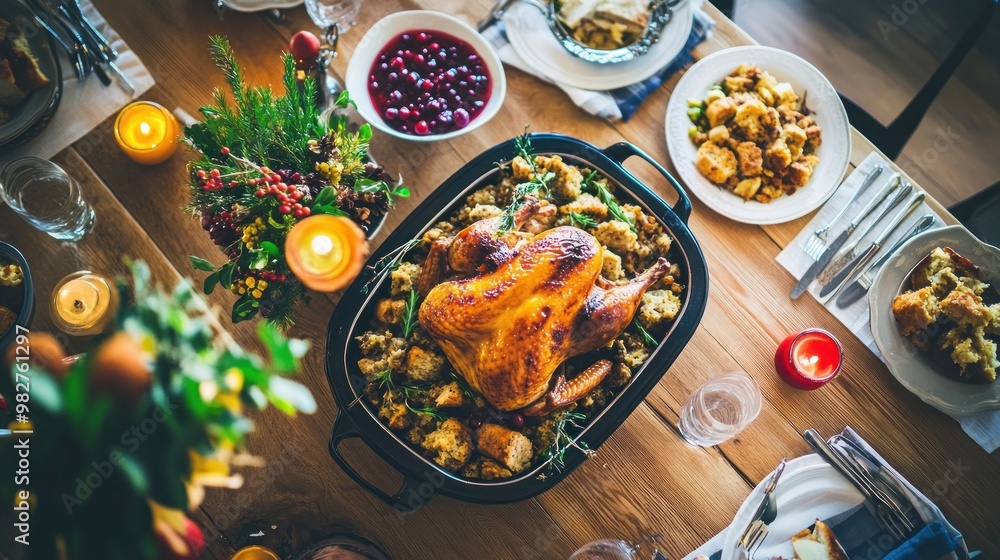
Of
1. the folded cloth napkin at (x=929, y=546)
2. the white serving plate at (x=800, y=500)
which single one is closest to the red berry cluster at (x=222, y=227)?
the white serving plate at (x=800, y=500)

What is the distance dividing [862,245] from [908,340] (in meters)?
0.27

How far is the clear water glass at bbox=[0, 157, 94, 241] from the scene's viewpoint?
1.50m

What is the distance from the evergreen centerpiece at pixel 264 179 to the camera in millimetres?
1269

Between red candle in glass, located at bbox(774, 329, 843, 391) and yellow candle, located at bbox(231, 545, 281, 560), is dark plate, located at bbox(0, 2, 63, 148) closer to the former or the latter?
yellow candle, located at bbox(231, 545, 281, 560)

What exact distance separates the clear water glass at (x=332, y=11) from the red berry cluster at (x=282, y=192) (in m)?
0.61

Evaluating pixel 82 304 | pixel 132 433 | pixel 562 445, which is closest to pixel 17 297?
pixel 82 304

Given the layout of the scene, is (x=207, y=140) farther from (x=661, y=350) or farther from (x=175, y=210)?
(x=661, y=350)

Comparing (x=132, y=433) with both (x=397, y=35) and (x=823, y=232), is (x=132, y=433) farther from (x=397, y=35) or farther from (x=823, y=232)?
(x=823, y=232)

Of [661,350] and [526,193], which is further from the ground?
[526,193]

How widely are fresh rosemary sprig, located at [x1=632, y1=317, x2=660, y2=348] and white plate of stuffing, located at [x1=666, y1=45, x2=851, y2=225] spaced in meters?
0.45

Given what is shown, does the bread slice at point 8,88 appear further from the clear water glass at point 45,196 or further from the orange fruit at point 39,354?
the orange fruit at point 39,354

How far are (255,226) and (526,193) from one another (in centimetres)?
57

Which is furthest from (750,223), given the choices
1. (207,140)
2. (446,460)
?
→ (207,140)

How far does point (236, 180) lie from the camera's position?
1279 mm
